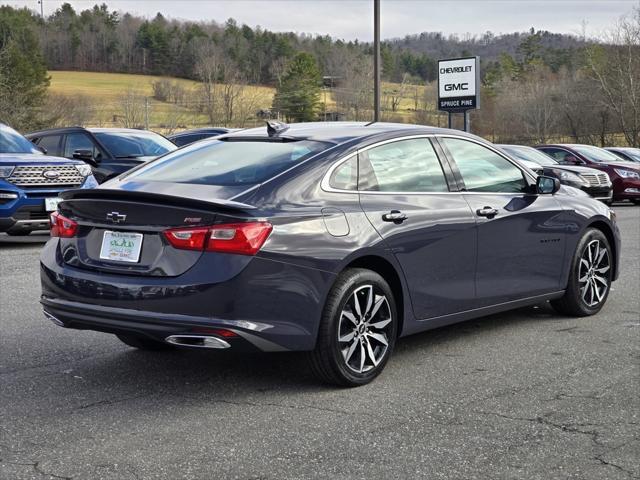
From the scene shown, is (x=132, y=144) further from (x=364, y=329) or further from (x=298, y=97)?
(x=298, y=97)

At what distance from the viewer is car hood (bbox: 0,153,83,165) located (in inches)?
453

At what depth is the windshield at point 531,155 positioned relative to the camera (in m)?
20.8

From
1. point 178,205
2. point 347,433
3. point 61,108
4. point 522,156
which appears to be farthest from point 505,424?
point 61,108

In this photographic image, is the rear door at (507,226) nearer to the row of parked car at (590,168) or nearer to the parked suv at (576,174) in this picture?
the row of parked car at (590,168)

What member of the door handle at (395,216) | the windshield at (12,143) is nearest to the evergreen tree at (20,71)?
the windshield at (12,143)

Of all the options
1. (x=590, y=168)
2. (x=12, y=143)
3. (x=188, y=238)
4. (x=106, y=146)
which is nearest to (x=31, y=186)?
(x=12, y=143)

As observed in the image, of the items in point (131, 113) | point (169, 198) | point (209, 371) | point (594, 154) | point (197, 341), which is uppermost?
point (131, 113)

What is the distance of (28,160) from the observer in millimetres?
11664

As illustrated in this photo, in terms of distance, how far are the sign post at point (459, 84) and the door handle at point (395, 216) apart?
24134 millimetres

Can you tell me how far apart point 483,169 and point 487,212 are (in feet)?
1.32

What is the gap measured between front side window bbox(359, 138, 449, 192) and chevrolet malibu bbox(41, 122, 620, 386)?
10 millimetres

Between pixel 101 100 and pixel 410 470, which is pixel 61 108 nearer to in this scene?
pixel 101 100

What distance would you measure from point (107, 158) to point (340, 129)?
9.50 metres

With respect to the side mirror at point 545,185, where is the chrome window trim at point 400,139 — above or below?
above
